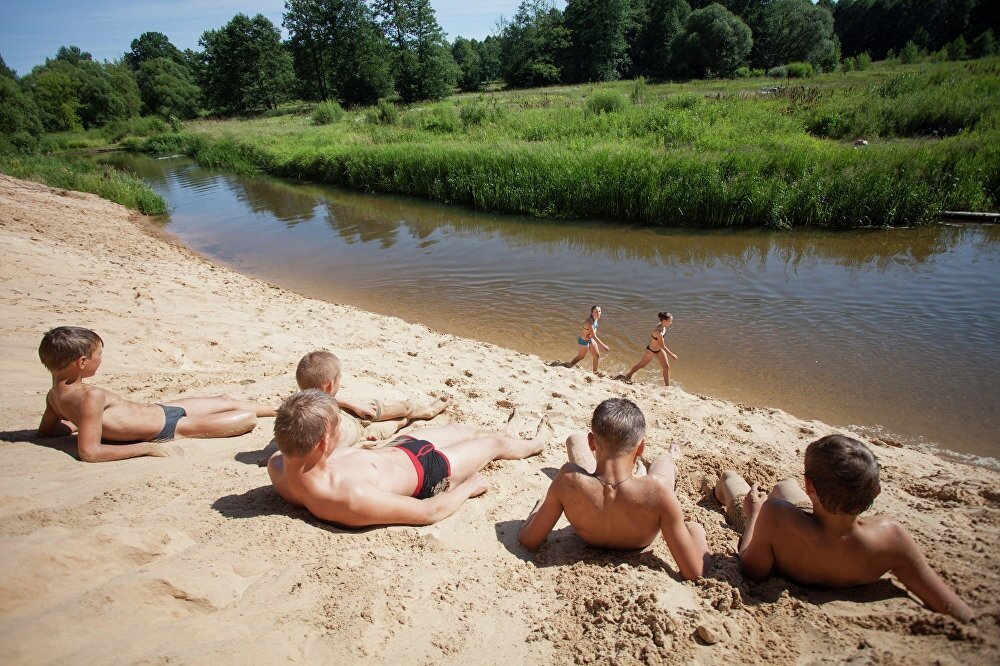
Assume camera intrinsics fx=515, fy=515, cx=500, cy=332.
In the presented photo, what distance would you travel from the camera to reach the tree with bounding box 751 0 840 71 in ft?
165

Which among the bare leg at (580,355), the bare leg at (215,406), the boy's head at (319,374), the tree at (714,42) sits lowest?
the bare leg at (580,355)

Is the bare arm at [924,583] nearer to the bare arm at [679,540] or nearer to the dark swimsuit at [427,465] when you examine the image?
the bare arm at [679,540]

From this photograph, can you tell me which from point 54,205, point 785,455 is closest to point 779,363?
point 785,455

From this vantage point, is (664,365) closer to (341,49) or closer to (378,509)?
(378,509)

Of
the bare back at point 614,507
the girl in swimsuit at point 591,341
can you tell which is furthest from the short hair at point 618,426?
the girl in swimsuit at point 591,341

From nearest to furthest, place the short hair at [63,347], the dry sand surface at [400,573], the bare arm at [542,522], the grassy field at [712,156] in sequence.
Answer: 1. the dry sand surface at [400,573]
2. the bare arm at [542,522]
3. the short hair at [63,347]
4. the grassy field at [712,156]

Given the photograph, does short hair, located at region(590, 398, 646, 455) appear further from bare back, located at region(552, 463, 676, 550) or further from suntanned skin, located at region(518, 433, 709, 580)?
bare back, located at region(552, 463, 676, 550)

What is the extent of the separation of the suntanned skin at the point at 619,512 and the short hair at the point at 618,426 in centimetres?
5

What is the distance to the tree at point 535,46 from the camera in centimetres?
5627

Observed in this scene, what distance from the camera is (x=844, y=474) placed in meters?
2.38

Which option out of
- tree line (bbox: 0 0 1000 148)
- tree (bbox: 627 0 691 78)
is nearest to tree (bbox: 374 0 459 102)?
tree line (bbox: 0 0 1000 148)

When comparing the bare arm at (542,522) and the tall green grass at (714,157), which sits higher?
the tall green grass at (714,157)

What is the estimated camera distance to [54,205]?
1445cm

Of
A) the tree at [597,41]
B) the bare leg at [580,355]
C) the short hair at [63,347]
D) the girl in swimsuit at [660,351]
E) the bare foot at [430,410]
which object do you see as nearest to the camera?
the short hair at [63,347]
